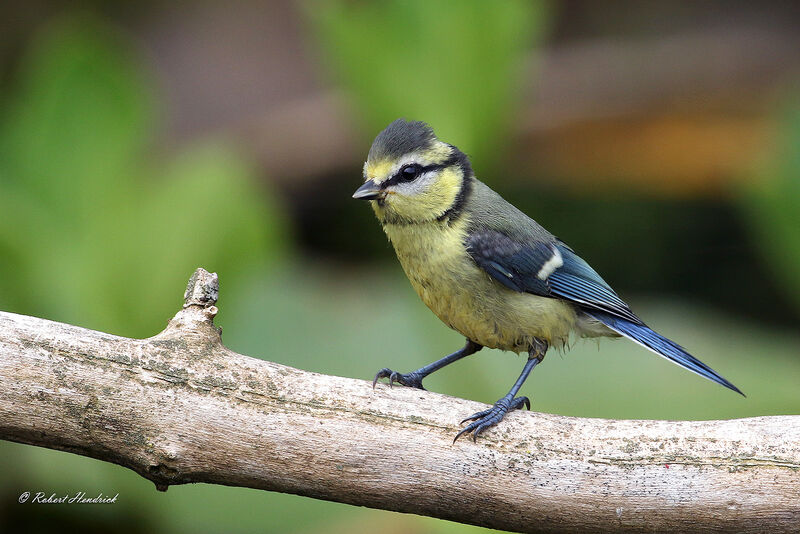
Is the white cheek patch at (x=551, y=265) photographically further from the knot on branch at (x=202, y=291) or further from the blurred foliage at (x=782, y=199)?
the blurred foliage at (x=782, y=199)

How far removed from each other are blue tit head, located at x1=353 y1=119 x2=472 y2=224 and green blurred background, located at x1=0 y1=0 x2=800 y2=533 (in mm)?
1100

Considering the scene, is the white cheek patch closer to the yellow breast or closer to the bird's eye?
the yellow breast

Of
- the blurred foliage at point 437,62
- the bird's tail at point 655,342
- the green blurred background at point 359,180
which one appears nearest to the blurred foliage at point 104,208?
the green blurred background at point 359,180

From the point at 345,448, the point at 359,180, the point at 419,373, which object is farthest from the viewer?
the point at 359,180

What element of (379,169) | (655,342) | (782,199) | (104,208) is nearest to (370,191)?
(379,169)

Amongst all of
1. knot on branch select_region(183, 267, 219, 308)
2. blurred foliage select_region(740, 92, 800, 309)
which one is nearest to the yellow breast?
knot on branch select_region(183, 267, 219, 308)

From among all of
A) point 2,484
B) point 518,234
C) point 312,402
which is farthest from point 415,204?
point 2,484

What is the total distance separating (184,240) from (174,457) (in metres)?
1.64

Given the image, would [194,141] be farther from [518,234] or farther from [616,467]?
[616,467]

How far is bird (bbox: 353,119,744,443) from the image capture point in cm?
236

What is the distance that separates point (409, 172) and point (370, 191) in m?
0.12

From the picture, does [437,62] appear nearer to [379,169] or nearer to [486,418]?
[379,169]

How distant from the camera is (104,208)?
11.8 feet

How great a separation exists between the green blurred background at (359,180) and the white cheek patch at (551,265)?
95cm
